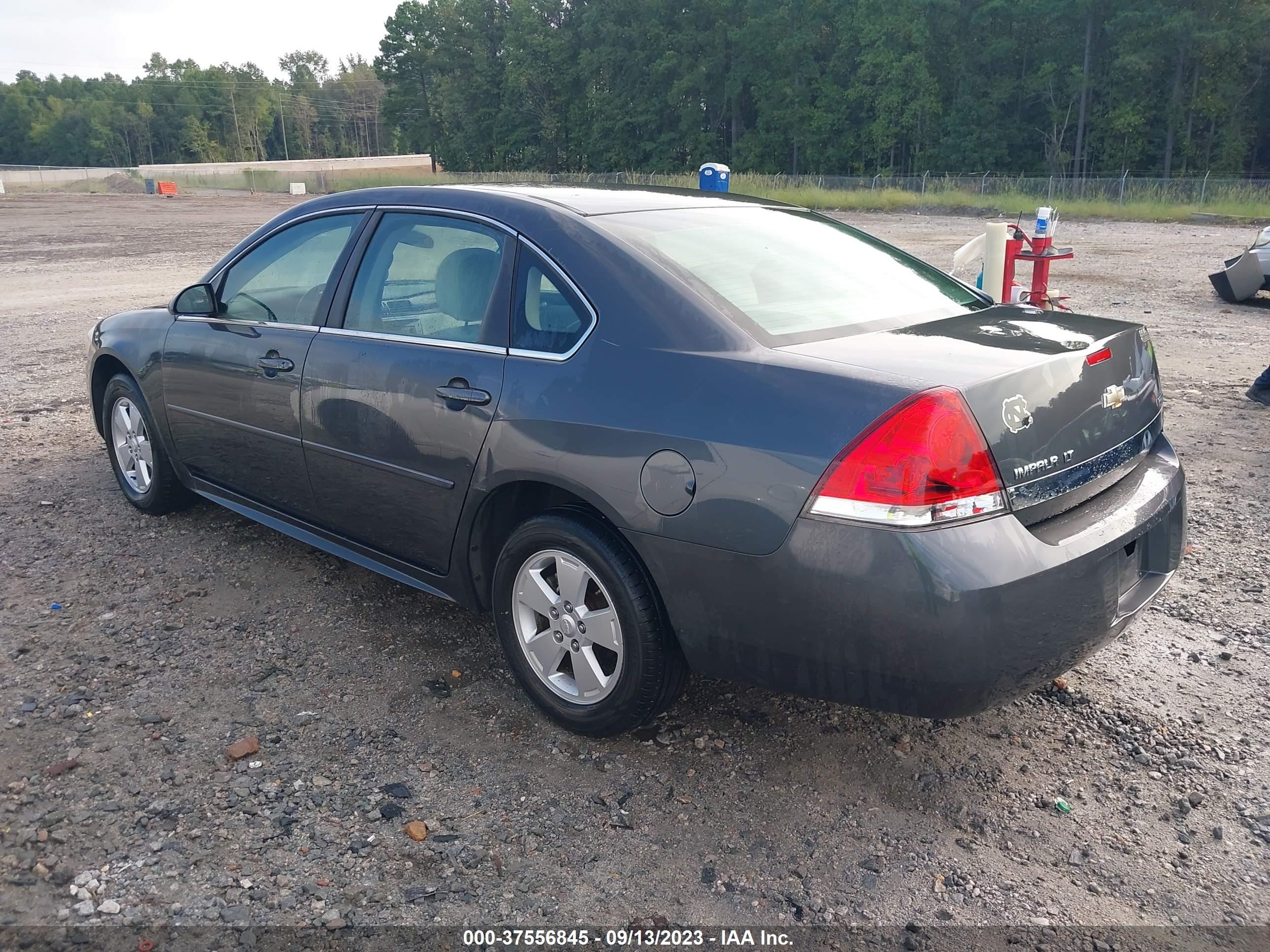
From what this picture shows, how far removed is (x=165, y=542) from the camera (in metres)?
4.82

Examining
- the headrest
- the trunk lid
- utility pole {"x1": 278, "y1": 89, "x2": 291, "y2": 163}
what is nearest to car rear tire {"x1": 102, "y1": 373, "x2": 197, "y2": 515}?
the headrest

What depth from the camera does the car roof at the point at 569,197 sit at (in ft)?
11.2

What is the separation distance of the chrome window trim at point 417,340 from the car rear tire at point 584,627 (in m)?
0.58

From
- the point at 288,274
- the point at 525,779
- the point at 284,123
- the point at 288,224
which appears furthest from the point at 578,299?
the point at 284,123

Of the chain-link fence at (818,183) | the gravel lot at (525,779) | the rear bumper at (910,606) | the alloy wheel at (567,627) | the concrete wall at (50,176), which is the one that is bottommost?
the gravel lot at (525,779)

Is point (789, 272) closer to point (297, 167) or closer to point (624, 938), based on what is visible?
point (624, 938)

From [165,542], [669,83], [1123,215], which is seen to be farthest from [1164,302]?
[669,83]

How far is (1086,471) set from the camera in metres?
2.72

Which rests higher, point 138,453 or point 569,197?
point 569,197

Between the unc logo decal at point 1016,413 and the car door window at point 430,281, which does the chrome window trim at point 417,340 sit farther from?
the unc logo decal at point 1016,413

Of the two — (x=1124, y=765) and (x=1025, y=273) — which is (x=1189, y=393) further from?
(x=1025, y=273)

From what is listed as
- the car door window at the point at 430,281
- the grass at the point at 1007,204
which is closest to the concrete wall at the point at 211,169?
the grass at the point at 1007,204

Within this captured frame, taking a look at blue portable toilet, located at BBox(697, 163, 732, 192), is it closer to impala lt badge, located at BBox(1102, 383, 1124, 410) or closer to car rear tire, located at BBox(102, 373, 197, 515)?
car rear tire, located at BBox(102, 373, 197, 515)

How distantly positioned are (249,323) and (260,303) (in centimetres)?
12
